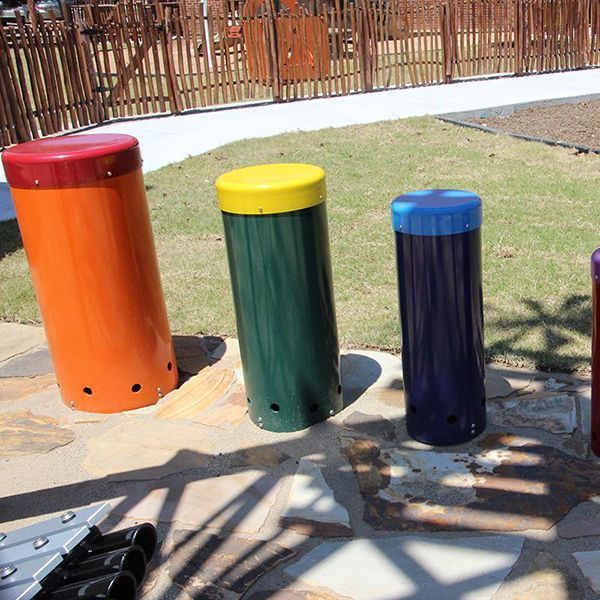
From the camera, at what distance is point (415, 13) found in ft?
54.6

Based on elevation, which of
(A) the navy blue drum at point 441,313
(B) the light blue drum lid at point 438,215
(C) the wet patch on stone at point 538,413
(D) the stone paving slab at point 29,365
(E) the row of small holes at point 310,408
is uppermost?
(B) the light blue drum lid at point 438,215

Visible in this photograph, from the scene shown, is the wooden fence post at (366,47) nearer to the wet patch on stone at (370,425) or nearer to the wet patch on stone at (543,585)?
the wet patch on stone at (370,425)

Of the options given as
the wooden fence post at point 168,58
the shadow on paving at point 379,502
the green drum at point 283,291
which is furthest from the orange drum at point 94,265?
the wooden fence post at point 168,58

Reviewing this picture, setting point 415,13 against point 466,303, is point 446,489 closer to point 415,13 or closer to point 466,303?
point 466,303

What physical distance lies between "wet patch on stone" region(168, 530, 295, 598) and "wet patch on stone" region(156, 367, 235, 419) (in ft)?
3.55

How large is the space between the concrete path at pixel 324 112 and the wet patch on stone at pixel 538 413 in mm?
7177

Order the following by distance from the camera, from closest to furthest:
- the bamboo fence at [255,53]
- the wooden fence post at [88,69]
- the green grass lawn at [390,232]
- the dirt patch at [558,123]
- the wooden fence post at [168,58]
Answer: the green grass lawn at [390,232] → the dirt patch at [558,123] → the bamboo fence at [255,53] → the wooden fence post at [88,69] → the wooden fence post at [168,58]

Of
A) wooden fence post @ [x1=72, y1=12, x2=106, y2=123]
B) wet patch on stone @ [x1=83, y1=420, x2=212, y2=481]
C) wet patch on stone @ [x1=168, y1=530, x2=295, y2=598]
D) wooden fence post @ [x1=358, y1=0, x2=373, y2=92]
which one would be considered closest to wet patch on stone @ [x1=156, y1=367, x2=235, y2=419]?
wet patch on stone @ [x1=83, y1=420, x2=212, y2=481]

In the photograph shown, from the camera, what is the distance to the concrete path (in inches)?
468

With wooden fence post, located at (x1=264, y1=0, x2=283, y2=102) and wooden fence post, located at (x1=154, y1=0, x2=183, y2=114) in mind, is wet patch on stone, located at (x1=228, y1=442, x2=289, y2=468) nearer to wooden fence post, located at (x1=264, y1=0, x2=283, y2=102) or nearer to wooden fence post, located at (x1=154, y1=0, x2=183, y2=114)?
wooden fence post, located at (x1=154, y1=0, x2=183, y2=114)

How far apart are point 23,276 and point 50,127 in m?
7.32

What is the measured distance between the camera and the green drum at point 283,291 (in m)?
3.63

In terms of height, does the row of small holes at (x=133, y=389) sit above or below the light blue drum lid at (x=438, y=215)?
below

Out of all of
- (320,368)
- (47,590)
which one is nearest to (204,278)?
(320,368)
